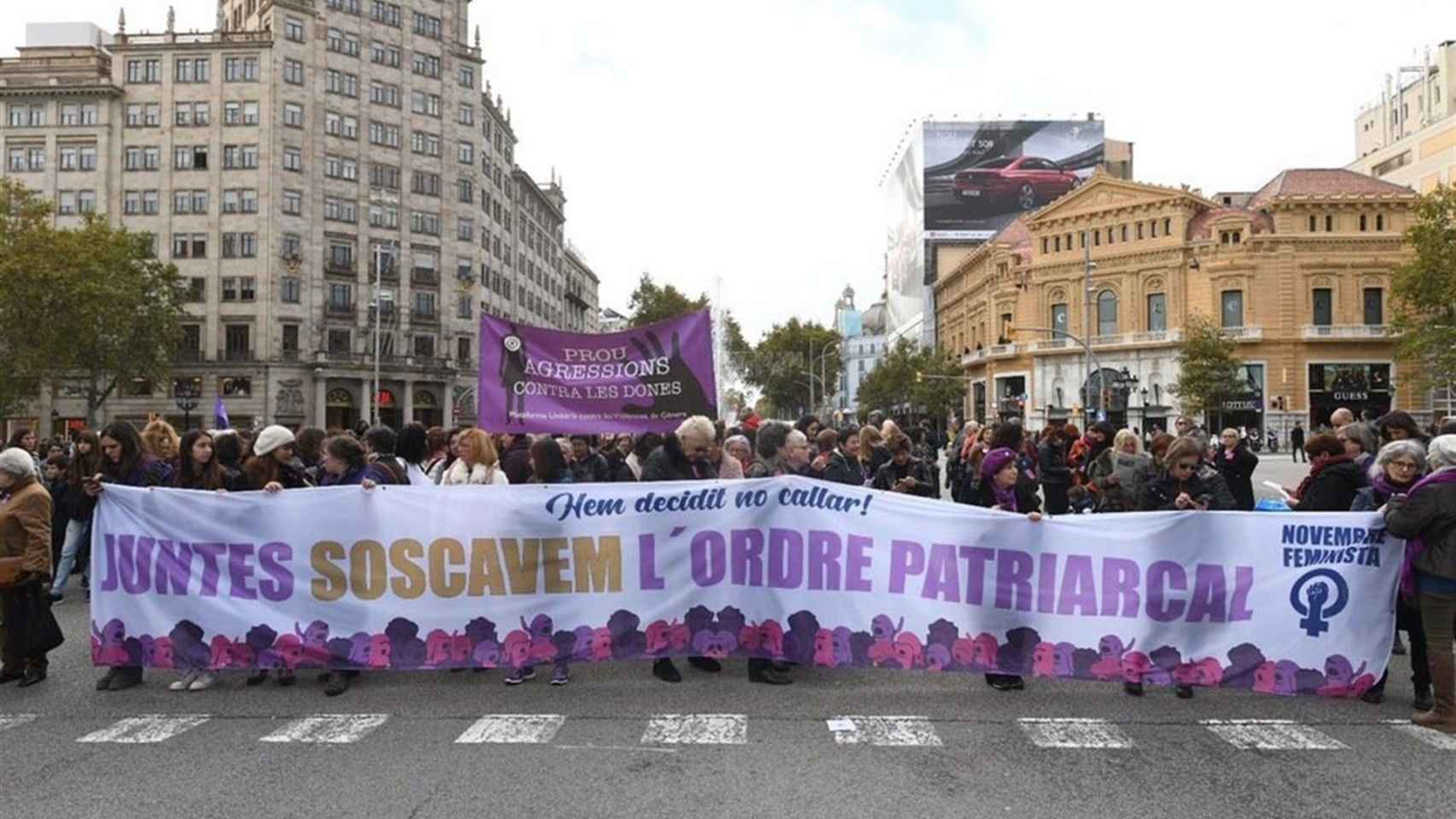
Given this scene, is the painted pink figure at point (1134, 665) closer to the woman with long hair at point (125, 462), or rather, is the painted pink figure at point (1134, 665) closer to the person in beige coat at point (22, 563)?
the woman with long hair at point (125, 462)

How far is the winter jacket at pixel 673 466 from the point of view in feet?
24.1

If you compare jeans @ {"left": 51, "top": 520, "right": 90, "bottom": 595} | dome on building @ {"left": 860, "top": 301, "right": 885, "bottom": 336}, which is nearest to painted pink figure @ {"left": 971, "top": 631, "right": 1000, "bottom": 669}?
jeans @ {"left": 51, "top": 520, "right": 90, "bottom": 595}

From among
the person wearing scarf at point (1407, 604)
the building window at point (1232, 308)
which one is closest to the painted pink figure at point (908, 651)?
the person wearing scarf at point (1407, 604)

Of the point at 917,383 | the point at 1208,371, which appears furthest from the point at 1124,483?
the point at 917,383

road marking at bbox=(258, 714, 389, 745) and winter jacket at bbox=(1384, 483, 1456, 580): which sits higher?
winter jacket at bbox=(1384, 483, 1456, 580)

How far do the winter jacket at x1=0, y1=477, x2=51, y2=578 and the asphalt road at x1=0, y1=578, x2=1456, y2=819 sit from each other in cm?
90

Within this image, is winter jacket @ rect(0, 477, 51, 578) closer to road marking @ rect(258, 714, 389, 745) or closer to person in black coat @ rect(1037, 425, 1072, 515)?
road marking @ rect(258, 714, 389, 745)

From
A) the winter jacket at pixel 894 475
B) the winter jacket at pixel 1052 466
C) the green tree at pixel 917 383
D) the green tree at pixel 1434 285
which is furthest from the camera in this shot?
the green tree at pixel 917 383

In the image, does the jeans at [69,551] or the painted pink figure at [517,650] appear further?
the jeans at [69,551]

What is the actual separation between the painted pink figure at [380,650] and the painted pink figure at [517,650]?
77 centimetres

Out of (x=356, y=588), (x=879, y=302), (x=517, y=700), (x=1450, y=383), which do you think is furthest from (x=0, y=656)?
(x=879, y=302)

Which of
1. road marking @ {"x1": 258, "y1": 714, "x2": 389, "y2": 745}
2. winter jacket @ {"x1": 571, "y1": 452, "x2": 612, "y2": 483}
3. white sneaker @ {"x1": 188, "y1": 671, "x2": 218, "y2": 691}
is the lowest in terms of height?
road marking @ {"x1": 258, "y1": 714, "x2": 389, "y2": 745}

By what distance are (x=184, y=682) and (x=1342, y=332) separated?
70305 mm

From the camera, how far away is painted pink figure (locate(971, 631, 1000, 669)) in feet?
21.7
